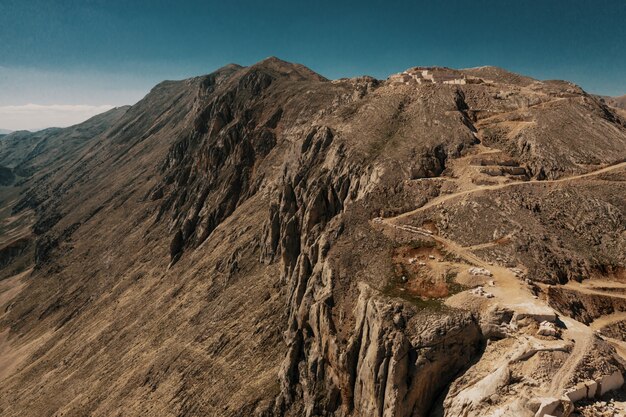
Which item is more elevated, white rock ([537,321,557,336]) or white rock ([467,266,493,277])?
white rock ([467,266,493,277])

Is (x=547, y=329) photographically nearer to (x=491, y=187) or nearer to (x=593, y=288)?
(x=593, y=288)

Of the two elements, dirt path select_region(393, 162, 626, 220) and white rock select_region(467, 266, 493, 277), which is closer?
white rock select_region(467, 266, 493, 277)

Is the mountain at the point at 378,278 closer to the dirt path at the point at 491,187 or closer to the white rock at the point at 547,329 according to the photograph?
the white rock at the point at 547,329

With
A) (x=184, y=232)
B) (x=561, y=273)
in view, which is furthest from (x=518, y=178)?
(x=184, y=232)

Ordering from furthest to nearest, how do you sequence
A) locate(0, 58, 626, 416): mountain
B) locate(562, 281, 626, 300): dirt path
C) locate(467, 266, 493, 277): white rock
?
locate(562, 281, 626, 300): dirt path → locate(467, 266, 493, 277): white rock → locate(0, 58, 626, 416): mountain

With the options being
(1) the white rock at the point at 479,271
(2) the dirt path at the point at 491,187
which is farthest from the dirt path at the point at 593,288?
(2) the dirt path at the point at 491,187

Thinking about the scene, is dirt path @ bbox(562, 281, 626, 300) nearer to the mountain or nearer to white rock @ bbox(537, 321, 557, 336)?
the mountain

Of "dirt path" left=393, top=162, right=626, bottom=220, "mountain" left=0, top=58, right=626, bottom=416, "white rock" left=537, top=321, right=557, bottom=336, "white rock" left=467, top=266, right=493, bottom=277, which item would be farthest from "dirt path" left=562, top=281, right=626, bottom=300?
"dirt path" left=393, top=162, right=626, bottom=220

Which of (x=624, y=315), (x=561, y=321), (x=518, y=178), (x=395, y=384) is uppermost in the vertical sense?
(x=518, y=178)

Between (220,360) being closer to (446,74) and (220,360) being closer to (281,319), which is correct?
(281,319)
